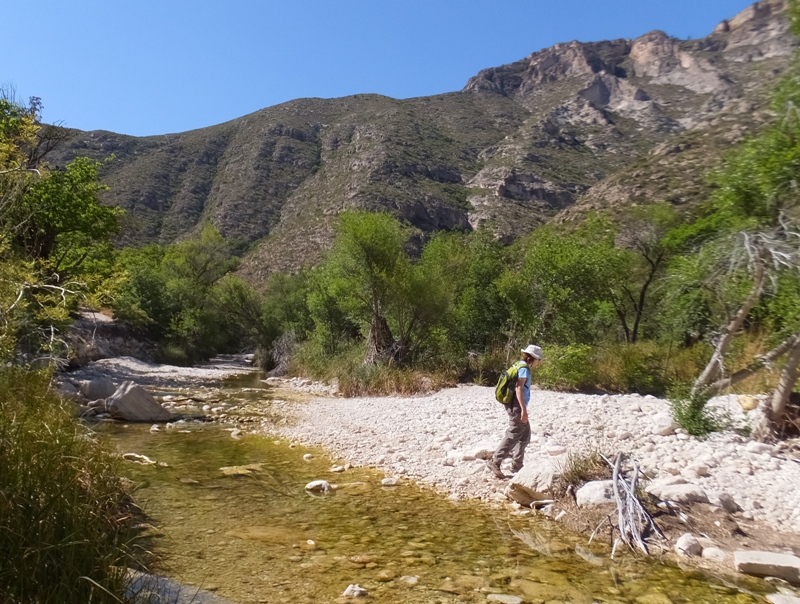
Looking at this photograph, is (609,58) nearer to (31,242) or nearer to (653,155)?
(653,155)

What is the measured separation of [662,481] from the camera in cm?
639

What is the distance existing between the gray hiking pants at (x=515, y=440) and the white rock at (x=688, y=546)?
7.98 ft

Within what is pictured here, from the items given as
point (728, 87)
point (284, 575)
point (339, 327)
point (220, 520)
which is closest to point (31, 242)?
point (339, 327)

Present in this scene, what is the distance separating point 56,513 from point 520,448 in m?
5.80

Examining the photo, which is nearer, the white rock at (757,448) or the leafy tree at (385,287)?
the white rock at (757,448)

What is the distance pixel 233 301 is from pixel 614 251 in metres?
26.7

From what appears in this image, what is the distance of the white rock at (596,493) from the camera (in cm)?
602

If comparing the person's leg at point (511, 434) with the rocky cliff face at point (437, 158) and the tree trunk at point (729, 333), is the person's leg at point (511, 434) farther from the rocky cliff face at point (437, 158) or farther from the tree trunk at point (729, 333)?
the rocky cliff face at point (437, 158)

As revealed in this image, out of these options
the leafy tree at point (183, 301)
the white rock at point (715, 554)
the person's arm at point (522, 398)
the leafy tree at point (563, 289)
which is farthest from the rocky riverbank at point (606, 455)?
A: the leafy tree at point (183, 301)

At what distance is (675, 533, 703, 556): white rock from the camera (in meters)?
5.11

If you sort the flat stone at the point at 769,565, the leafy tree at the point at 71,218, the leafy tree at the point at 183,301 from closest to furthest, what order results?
the flat stone at the point at 769,565 → the leafy tree at the point at 71,218 → the leafy tree at the point at 183,301

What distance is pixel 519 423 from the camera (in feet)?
24.2

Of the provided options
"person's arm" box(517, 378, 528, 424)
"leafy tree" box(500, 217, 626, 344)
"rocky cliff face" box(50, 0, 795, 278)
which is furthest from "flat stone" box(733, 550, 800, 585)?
"rocky cliff face" box(50, 0, 795, 278)

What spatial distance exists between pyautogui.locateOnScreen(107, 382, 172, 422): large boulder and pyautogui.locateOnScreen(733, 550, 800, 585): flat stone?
11.5m
